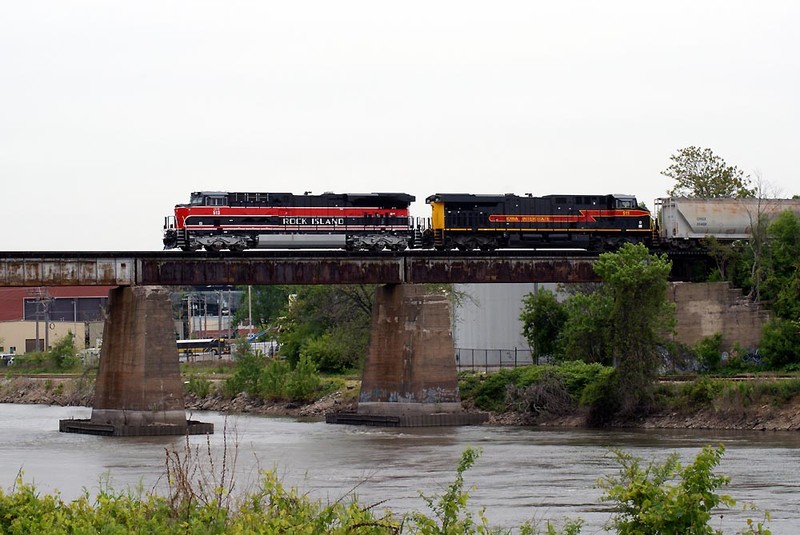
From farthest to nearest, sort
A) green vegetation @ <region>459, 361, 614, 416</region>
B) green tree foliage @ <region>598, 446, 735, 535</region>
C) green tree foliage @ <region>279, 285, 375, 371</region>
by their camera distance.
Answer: green tree foliage @ <region>279, 285, 375, 371</region> < green vegetation @ <region>459, 361, 614, 416</region> < green tree foliage @ <region>598, 446, 735, 535</region>

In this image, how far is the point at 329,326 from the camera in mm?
86875

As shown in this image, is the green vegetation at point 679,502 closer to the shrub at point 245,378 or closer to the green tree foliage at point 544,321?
the green tree foliage at point 544,321

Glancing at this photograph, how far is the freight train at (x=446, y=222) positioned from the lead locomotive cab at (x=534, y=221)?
5cm

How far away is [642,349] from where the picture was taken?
49656 millimetres

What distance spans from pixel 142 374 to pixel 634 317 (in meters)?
19.5

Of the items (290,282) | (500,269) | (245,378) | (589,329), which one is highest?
(500,269)

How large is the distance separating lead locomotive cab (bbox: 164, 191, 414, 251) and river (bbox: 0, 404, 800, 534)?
8.26 metres

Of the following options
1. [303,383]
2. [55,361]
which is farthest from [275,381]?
[55,361]

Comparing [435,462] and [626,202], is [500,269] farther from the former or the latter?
[435,462]

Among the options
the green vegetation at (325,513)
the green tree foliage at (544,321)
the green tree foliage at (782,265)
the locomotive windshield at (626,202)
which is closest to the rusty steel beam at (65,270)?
the green tree foliage at (544,321)

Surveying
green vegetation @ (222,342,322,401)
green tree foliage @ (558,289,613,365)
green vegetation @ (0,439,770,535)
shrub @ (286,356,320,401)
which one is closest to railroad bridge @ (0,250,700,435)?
green tree foliage @ (558,289,613,365)

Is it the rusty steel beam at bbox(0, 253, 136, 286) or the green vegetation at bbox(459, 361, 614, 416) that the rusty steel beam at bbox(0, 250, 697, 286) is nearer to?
the rusty steel beam at bbox(0, 253, 136, 286)

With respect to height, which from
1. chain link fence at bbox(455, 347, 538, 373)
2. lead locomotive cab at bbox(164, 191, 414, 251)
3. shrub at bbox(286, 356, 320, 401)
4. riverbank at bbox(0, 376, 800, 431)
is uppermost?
lead locomotive cab at bbox(164, 191, 414, 251)

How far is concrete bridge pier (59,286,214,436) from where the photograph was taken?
4941 centimetres
